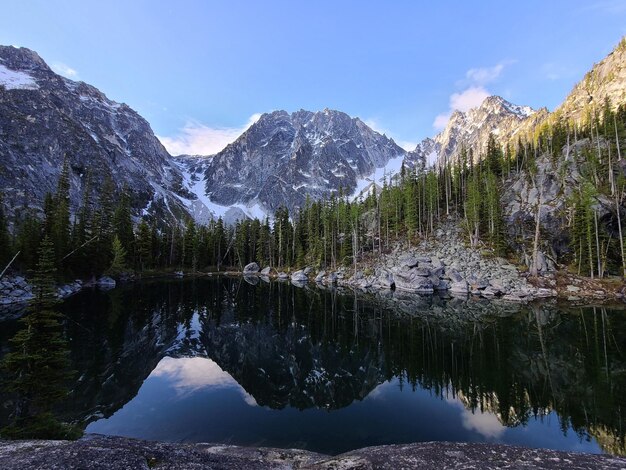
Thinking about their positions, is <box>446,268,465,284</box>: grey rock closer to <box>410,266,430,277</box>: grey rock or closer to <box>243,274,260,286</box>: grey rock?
<box>410,266,430,277</box>: grey rock

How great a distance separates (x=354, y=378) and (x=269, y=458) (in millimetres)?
13558

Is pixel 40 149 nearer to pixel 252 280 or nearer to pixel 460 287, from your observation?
pixel 252 280

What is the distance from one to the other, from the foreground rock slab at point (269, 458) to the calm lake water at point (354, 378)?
6.38m

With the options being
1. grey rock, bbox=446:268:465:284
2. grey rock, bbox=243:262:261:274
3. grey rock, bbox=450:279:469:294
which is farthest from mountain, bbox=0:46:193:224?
grey rock, bbox=450:279:469:294

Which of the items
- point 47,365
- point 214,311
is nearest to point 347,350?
point 47,365

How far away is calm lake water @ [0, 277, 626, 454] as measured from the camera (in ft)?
48.3

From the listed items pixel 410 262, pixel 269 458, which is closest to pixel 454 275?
pixel 410 262

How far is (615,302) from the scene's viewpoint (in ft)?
140

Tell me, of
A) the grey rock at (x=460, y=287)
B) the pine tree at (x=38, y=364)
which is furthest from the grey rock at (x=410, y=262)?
the pine tree at (x=38, y=364)

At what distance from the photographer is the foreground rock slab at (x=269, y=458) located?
5.67m

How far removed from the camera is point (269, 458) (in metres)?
8.79

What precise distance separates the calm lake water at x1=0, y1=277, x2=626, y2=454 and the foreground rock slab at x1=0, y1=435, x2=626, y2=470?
6385mm

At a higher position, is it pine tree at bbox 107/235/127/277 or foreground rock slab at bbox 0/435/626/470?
pine tree at bbox 107/235/127/277

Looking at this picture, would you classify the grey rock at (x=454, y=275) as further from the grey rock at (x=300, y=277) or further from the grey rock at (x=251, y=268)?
the grey rock at (x=251, y=268)
